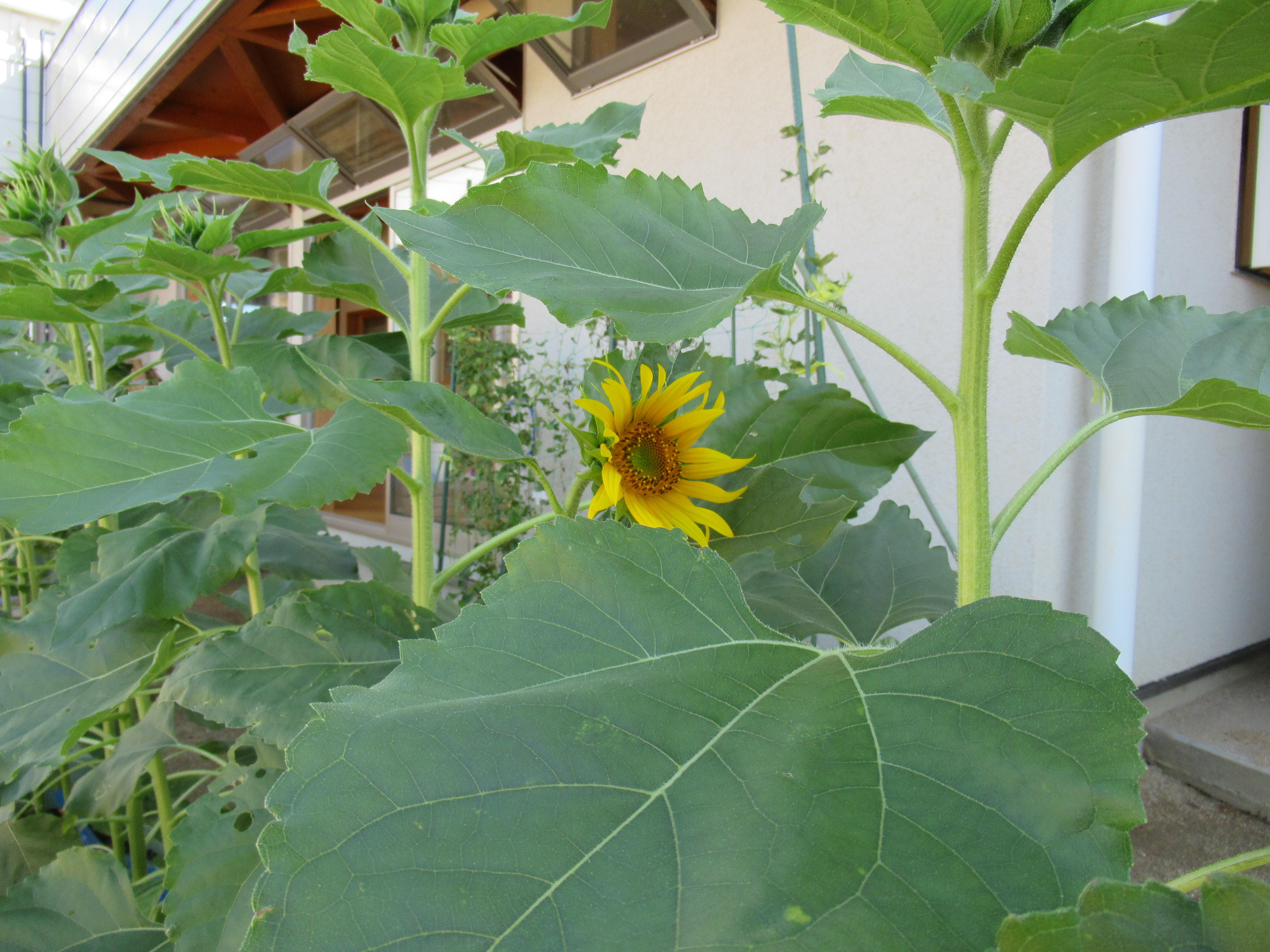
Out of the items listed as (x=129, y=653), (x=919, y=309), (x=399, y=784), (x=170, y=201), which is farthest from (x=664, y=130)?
(x=399, y=784)

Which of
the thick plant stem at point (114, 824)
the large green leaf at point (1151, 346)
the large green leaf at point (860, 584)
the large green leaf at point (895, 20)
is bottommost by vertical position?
the thick plant stem at point (114, 824)

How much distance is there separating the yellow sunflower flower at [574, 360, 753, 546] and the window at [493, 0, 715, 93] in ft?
6.09

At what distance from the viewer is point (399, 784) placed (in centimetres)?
18

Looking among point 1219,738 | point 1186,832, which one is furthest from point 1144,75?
point 1219,738

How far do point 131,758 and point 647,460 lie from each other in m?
0.53

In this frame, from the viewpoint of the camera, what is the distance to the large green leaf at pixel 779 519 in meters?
0.39

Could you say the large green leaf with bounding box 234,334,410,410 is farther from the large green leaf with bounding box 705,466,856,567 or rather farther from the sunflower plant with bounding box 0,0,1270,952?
the large green leaf with bounding box 705,466,856,567

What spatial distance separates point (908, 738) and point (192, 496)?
716 mm

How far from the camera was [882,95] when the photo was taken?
15.0 inches

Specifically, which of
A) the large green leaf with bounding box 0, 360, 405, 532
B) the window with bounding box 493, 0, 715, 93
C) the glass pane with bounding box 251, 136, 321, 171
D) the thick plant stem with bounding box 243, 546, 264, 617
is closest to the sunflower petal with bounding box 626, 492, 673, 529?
the large green leaf with bounding box 0, 360, 405, 532

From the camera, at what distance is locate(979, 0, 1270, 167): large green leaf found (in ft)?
0.68

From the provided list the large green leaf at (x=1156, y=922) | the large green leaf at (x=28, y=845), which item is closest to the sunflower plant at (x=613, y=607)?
the large green leaf at (x=1156, y=922)

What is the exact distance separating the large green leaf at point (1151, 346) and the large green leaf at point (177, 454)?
326mm

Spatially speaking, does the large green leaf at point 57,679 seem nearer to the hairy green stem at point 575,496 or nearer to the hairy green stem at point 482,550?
the hairy green stem at point 482,550
